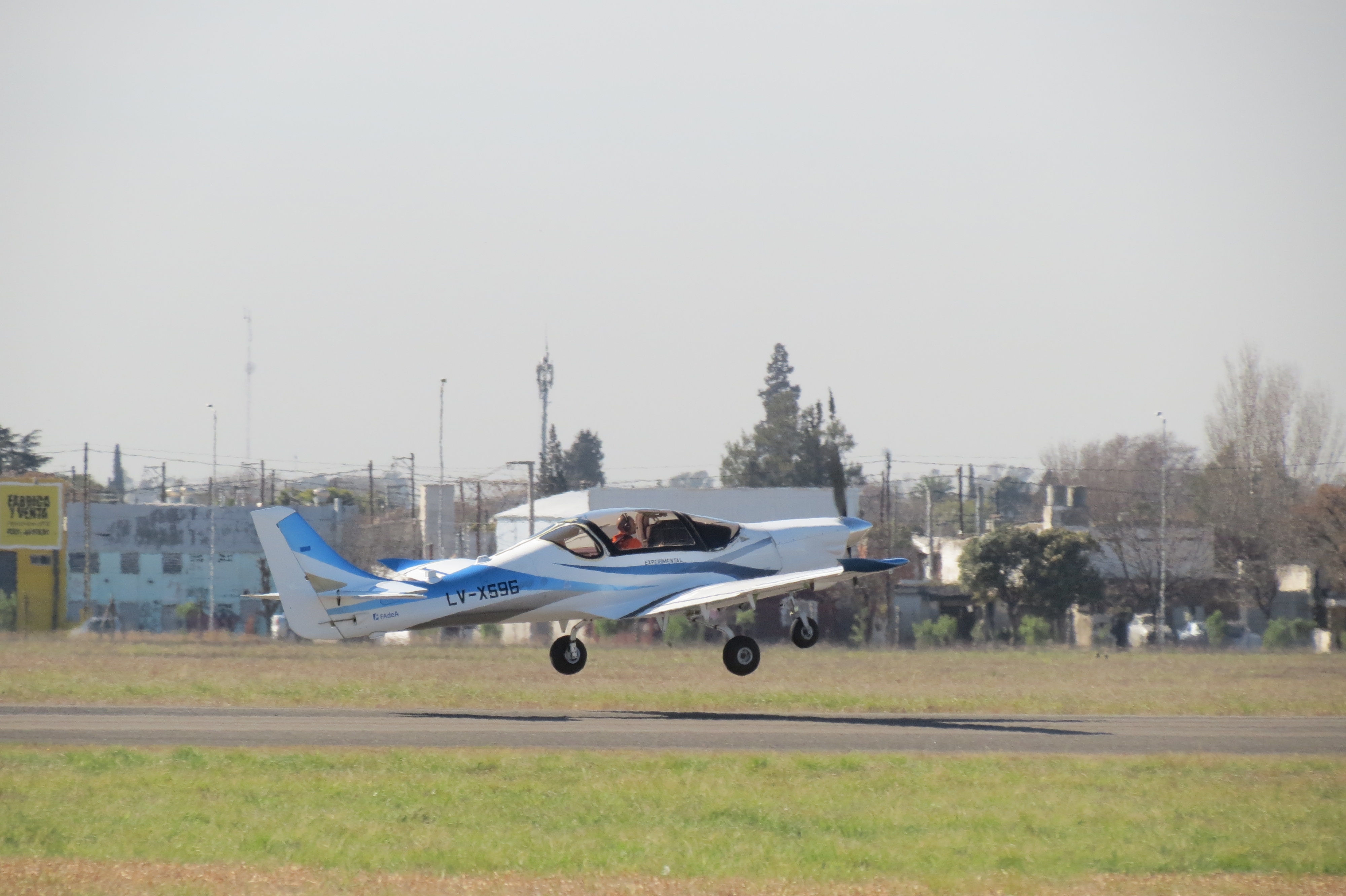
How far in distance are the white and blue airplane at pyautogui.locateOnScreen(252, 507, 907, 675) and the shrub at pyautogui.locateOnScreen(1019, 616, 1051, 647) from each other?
128ft

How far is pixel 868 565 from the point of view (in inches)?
1040

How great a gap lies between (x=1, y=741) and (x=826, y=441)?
90.3 meters

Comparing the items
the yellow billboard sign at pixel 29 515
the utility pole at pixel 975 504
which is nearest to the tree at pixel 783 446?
the utility pole at pixel 975 504

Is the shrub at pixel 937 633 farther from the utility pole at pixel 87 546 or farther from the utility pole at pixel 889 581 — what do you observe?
the utility pole at pixel 87 546

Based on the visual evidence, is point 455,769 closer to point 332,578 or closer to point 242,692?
point 332,578

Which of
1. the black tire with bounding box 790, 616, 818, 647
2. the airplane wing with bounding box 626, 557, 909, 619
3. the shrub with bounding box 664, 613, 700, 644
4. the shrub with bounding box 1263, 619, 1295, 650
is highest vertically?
the airplane wing with bounding box 626, 557, 909, 619

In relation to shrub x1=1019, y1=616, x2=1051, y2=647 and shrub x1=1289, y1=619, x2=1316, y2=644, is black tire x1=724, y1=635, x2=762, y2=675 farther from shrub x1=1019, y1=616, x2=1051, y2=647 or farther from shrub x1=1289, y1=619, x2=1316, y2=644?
shrub x1=1289, y1=619, x2=1316, y2=644

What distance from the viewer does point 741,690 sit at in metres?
39.1

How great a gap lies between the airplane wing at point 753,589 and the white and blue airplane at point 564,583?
30mm

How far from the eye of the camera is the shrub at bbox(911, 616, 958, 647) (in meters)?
64.0

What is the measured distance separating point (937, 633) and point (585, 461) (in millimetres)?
86497

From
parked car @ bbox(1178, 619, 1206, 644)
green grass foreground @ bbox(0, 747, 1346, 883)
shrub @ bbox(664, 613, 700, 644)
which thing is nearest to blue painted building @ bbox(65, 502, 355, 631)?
shrub @ bbox(664, 613, 700, 644)

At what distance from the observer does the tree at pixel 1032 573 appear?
6769cm

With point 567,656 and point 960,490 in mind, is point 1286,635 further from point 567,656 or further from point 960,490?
point 567,656
